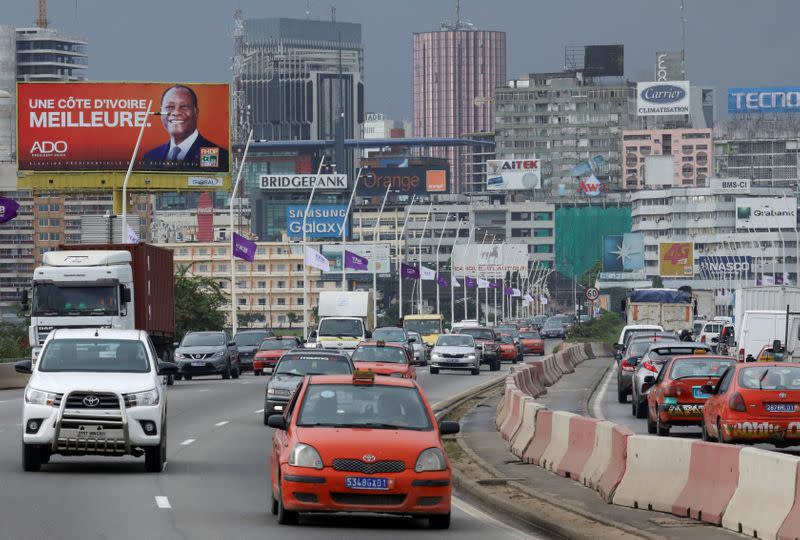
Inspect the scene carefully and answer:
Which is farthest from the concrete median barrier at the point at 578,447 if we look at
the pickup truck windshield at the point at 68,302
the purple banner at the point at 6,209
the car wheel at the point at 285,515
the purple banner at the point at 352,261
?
the purple banner at the point at 352,261

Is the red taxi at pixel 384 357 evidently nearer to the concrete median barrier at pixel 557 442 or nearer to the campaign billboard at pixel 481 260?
the concrete median barrier at pixel 557 442

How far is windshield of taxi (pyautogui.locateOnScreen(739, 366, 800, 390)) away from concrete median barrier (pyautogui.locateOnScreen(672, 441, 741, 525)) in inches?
319

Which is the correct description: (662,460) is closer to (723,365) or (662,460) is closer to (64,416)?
(64,416)

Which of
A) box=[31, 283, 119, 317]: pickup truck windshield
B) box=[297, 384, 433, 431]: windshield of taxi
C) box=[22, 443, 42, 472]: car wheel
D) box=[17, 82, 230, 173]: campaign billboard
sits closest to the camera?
box=[297, 384, 433, 431]: windshield of taxi

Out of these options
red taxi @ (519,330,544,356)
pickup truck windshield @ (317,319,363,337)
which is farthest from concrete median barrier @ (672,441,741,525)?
red taxi @ (519,330,544,356)

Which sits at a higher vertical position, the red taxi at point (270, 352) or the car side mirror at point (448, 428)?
the car side mirror at point (448, 428)

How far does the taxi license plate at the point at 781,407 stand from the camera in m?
24.6

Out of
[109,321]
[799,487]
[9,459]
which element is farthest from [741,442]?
[109,321]

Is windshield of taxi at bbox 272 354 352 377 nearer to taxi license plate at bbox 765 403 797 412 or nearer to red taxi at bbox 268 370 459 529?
taxi license plate at bbox 765 403 797 412

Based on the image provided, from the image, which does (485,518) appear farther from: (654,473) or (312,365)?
(312,365)

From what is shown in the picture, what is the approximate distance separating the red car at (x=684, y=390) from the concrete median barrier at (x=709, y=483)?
13.0 metres

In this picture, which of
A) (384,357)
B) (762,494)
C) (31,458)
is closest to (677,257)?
(384,357)

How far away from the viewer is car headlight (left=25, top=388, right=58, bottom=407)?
21.1 m

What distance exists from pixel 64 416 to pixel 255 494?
8.36 ft
